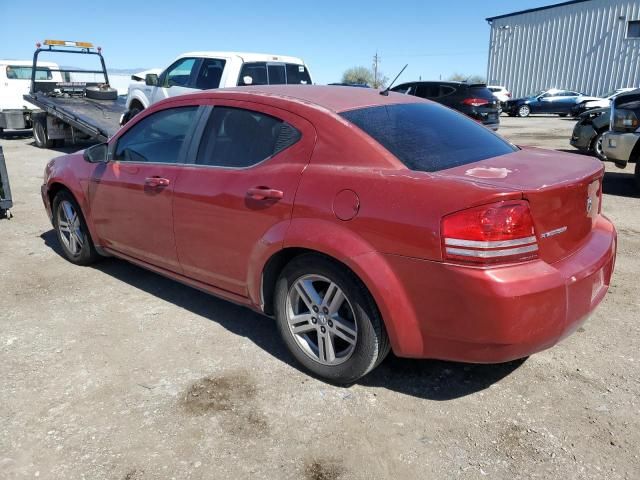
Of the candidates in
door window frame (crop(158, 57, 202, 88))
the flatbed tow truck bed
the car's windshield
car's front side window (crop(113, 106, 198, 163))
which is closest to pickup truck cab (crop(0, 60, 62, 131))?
the car's windshield

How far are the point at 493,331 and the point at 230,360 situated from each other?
1625 millimetres

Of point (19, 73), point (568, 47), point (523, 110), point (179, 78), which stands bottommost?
point (523, 110)

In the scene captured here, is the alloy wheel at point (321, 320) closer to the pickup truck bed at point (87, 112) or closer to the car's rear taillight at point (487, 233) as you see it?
the car's rear taillight at point (487, 233)

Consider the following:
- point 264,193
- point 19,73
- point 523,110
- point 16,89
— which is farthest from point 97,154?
point 523,110

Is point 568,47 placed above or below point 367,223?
above

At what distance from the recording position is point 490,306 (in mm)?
2357

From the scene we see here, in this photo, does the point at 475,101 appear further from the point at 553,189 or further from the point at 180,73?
the point at 553,189

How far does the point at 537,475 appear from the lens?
2.33 meters

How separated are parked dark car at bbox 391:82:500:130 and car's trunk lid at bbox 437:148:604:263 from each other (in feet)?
34.3

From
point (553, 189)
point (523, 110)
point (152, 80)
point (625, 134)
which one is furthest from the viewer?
point (523, 110)

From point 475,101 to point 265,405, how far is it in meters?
11.7

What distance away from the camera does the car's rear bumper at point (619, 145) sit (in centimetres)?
756

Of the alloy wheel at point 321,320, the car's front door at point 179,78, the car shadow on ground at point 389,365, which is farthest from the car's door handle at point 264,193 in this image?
the car's front door at point 179,78

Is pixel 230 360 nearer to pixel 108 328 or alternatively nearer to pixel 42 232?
pixel 108 328
